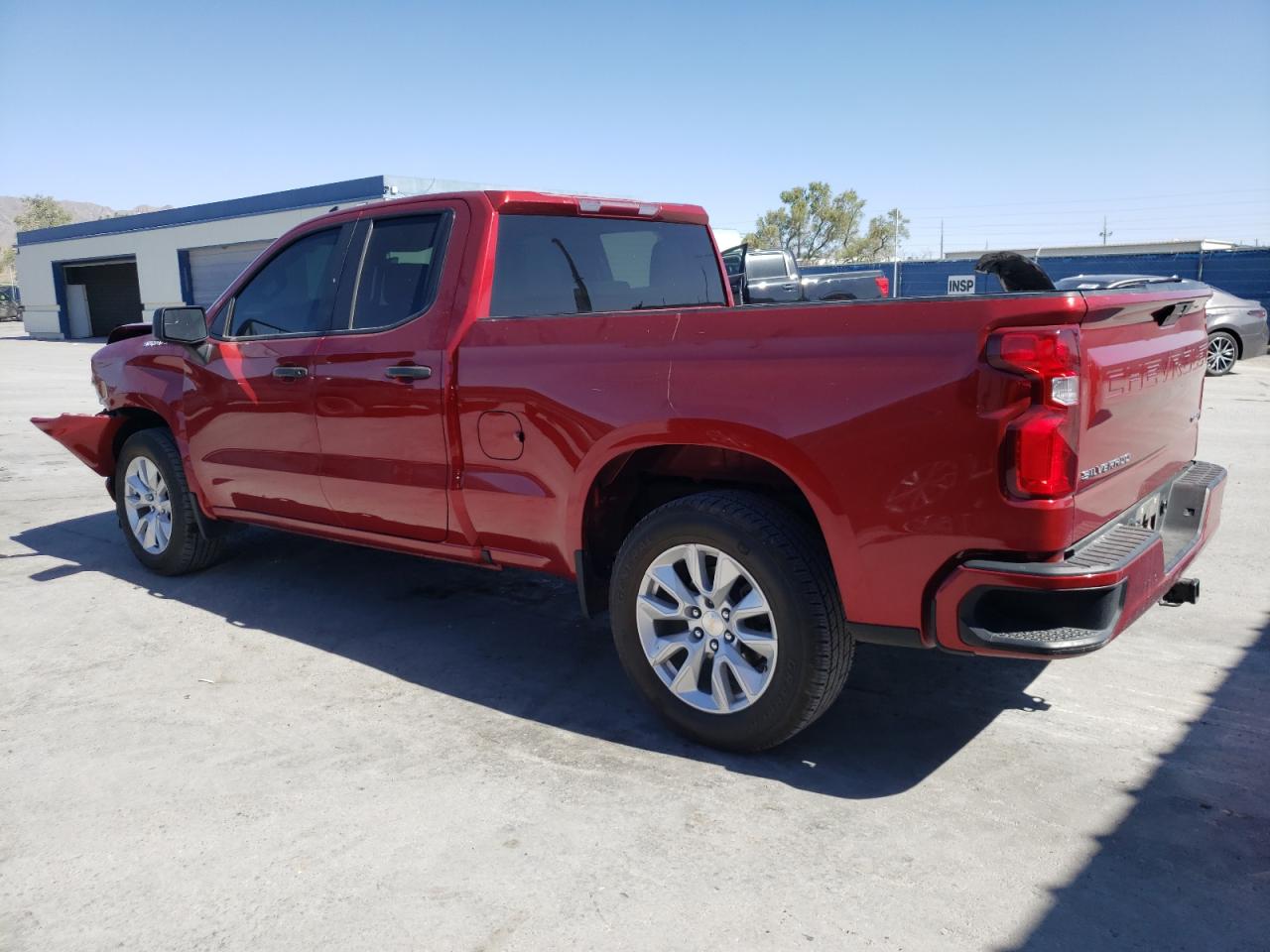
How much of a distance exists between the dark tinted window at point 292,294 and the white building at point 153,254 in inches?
792

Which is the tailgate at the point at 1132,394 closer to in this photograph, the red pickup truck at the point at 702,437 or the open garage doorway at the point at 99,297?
the red pickup truck at the point at 702,437

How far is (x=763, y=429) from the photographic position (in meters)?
3.16

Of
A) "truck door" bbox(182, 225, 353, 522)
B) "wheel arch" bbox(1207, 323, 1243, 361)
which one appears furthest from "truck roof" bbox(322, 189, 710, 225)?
"wheel arch" bbox(1207, 323, 1243, 361)

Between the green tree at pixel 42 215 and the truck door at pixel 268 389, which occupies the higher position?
the green tree at pixel 42 215

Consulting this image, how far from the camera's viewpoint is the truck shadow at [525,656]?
3520mm

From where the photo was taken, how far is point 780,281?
20.0 feet

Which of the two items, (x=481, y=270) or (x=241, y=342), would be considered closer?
(x=481, y=270)

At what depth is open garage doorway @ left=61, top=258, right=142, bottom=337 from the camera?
1654 inches

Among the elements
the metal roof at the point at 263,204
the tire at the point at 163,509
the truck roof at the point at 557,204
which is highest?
the metal roof at the point at 263,204

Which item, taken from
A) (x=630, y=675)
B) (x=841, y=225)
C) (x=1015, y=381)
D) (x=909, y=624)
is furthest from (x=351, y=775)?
(x=841, y=225)

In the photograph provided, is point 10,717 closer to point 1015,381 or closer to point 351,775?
point 351,775

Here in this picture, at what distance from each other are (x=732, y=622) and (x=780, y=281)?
3243 mm

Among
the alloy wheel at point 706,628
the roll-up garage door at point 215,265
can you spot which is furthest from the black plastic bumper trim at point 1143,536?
the roll-up garage door at point 215,265

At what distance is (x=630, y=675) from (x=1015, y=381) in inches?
68.5
